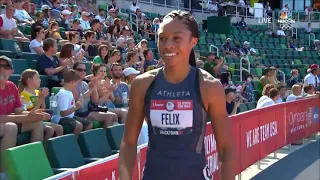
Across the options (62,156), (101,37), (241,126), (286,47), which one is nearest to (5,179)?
(62,156)

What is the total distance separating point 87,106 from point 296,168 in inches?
163

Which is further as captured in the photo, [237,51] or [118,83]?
[237,51]

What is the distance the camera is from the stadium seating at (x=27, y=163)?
14.1 ft

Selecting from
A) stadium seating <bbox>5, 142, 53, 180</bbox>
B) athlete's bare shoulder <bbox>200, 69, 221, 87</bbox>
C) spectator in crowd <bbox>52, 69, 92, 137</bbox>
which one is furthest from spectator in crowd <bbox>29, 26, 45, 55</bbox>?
athlete's bare shoulder <bbox>200, 69, 221, 87</bbox>

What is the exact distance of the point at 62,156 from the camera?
18.0 ft

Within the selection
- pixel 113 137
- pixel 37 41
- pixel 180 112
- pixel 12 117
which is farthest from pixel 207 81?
pixel 37 41

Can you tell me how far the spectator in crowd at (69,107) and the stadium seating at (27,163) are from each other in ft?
7.60

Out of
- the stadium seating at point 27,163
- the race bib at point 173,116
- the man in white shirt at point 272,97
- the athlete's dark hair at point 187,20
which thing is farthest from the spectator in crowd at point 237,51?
the race bib at point 173,116

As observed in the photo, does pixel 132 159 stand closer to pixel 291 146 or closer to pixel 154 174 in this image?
pixel 154 174

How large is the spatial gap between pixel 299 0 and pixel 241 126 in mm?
34001

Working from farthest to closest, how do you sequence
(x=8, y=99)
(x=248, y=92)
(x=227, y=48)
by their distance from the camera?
(x=227, y=48) < (x=248, y=92) < (x=8, y=99)

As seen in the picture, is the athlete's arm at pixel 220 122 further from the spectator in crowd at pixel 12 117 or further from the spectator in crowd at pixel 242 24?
the spectator in crowd at pixel 242 24

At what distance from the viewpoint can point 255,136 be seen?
368 inches

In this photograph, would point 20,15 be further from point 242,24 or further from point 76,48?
point 242,24
